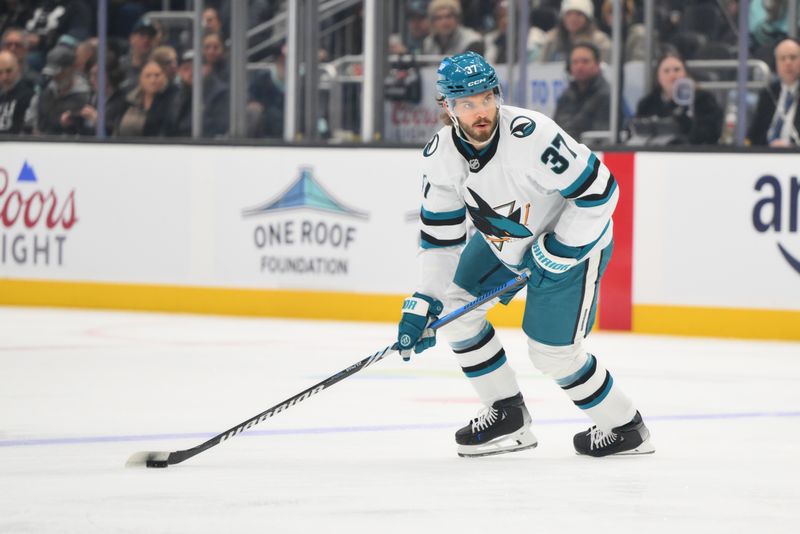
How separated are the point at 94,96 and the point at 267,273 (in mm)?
1686

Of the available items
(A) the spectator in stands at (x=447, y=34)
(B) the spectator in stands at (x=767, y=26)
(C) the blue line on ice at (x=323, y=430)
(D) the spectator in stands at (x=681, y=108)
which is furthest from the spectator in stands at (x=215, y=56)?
(C) the blue line on ice at (x=323, y=430)

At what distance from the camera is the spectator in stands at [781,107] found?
7207 millimetres

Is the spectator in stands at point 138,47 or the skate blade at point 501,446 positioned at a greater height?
the spectator in stands at point 138,47

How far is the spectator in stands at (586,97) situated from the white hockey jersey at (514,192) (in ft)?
12.7

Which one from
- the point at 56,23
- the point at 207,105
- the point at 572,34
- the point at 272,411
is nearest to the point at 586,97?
the point at 572,34

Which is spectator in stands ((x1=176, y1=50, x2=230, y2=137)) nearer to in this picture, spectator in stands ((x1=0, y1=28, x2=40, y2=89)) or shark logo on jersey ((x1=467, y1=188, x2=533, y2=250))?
spectator in stands ((x1=0, y1=28, x2=40, y2=89))

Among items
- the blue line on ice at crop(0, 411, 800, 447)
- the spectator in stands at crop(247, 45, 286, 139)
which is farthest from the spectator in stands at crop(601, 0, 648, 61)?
the blue line on ice at crop(0, 411, 800, 447)

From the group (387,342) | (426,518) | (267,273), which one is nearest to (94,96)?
(267,273)

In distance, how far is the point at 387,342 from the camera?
22.5ft

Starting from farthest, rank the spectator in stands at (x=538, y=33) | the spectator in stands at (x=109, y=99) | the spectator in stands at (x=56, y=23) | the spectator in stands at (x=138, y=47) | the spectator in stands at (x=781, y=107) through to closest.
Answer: the spectator in stands at (x=56, y=23) < the spectator in stands at (x=138, y=47) < the spectator in stands at (x=109, y=99) < the spectator in stands at (x=538, y=33) < the spectator in stands at (x=781, y=107)

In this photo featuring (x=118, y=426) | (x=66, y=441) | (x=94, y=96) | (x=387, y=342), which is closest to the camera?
(x=66, y=441)

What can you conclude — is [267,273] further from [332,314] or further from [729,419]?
[729,419]

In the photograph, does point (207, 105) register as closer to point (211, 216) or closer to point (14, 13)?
point (211, 216)

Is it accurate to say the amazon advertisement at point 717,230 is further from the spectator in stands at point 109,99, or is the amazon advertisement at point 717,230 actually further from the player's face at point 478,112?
the player's face at point 478,112
